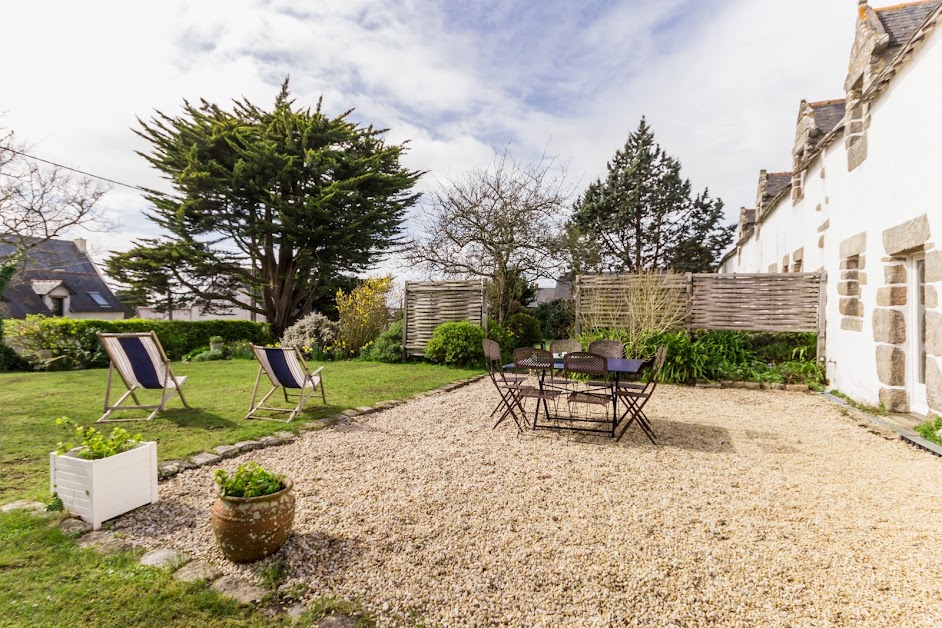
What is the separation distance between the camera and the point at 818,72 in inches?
375

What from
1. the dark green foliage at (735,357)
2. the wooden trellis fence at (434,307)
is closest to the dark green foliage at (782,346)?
Result: the dark green foliage at (735,357)

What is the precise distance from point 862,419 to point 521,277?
950 centimetres

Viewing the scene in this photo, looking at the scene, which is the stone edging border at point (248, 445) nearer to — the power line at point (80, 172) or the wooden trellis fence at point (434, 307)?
the wooden trellis fence at point (434, 307)

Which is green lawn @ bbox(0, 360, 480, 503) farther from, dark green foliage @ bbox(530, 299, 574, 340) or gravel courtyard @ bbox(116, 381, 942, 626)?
dark green foliage @ bbox(530, 299, 574, 340)

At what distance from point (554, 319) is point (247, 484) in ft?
54.9

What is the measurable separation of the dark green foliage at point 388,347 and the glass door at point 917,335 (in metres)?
9.44

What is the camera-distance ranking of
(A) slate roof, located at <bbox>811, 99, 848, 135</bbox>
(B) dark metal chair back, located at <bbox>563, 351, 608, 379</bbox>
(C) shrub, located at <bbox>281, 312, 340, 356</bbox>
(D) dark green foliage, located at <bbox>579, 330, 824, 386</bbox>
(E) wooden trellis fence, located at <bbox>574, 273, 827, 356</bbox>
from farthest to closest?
Result: 1. (C) shrub, located at <bbox>281, 312, 340, 356</bbox>
2. (A) slate roof, located at <bbox>811, 99, 848, 135</bbox>
3. (E) wooden trellis fence, located at <bbox>574, 273, 827, 356</bbox>
4. (D) dark green foliage, located at <bbox>579, 330, 824, 386</bbox>
5. (B) dark metal chair back, located at <bbox>563, 351, 608, 379</bbox>

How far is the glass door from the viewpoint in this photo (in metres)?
5.43

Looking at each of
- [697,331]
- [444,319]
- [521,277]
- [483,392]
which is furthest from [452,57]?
[521,277]

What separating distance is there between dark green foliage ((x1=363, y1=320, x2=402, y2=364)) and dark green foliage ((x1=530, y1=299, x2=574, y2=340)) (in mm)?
7473

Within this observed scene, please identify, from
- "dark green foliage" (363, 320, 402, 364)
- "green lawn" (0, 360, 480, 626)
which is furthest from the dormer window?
"dark green foliage" (363, 320, 402, 364)

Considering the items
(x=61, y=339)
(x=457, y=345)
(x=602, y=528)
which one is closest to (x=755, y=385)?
(x=457, y=345)

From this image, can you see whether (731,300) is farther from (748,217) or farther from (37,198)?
(37,198)

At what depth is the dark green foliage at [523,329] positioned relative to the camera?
1312 centimetres
